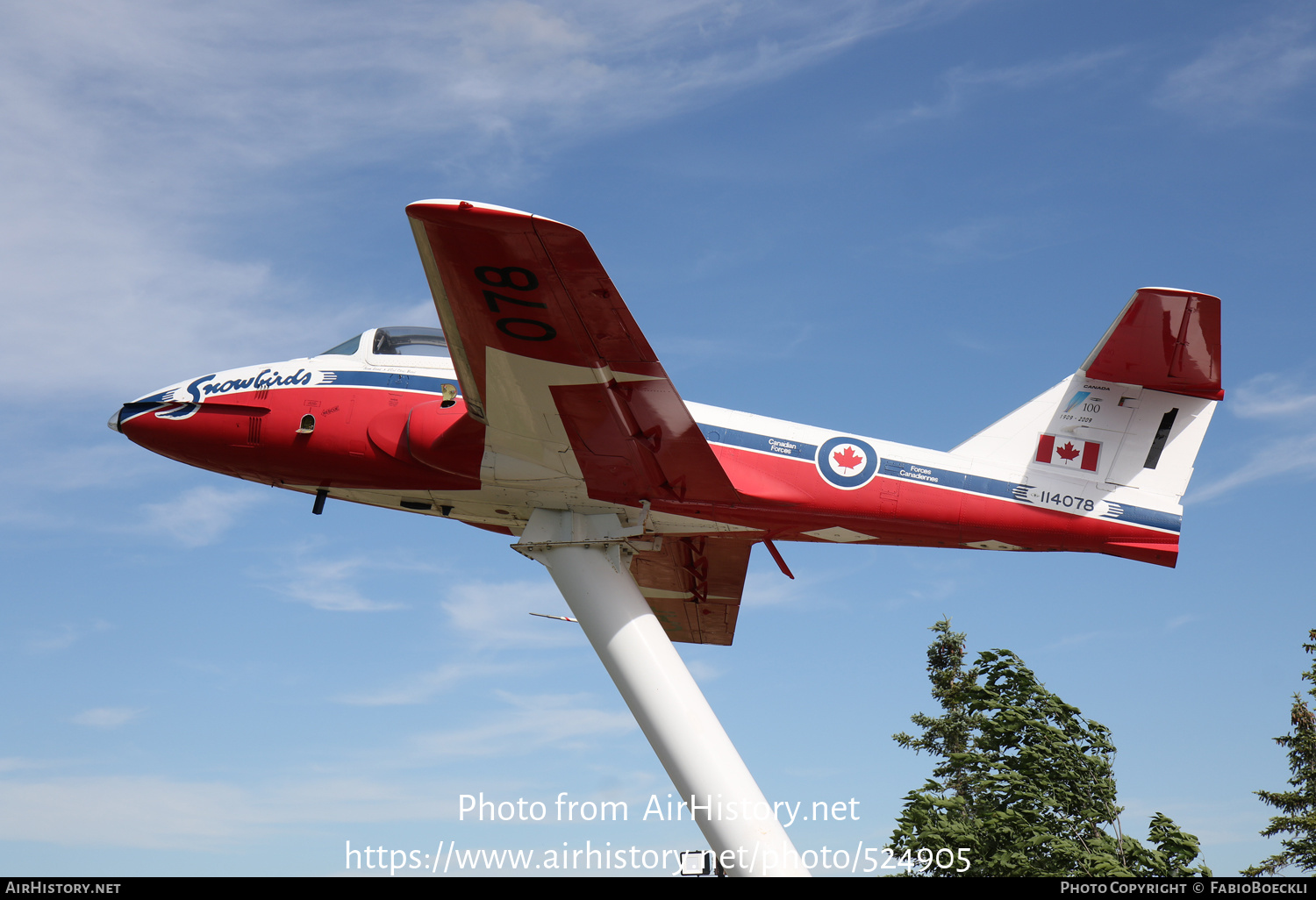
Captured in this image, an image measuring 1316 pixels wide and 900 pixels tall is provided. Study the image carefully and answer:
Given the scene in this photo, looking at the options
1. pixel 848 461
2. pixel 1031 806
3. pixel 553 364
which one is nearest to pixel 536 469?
pixel 553 364

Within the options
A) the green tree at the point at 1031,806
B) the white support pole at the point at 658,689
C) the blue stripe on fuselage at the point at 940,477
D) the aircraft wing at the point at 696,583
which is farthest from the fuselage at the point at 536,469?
the green tree at the point at 1031,806

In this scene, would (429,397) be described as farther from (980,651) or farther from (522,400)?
(980,651)

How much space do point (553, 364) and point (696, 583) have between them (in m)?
7.15

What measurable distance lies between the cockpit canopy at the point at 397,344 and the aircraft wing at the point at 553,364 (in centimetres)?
210

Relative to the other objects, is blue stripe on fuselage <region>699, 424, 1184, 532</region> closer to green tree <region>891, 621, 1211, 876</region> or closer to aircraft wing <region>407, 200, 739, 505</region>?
aircraft wing <region>407, 200, 739, 505</region>

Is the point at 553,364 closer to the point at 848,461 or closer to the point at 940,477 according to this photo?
the point at 848,461

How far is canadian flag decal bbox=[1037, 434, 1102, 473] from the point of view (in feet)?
49.3

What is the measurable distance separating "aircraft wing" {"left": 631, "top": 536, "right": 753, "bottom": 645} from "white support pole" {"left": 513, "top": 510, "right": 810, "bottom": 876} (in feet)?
8.93

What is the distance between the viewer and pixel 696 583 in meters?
19.3

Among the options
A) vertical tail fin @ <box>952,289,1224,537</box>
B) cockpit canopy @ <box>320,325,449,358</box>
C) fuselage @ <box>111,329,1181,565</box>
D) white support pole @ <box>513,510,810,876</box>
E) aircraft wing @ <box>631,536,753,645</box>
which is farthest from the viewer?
aircraft wing @ <box>631,536,753,645</box>

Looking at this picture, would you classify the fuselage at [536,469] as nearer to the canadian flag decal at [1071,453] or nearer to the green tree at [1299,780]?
the canadian flag decal at [1071,453]

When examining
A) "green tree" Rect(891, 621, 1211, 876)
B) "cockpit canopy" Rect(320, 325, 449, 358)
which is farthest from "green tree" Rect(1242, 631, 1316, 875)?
"cockpit canopy" Rect(320, 325, 449, 358)

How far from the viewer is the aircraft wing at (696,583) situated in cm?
1819
